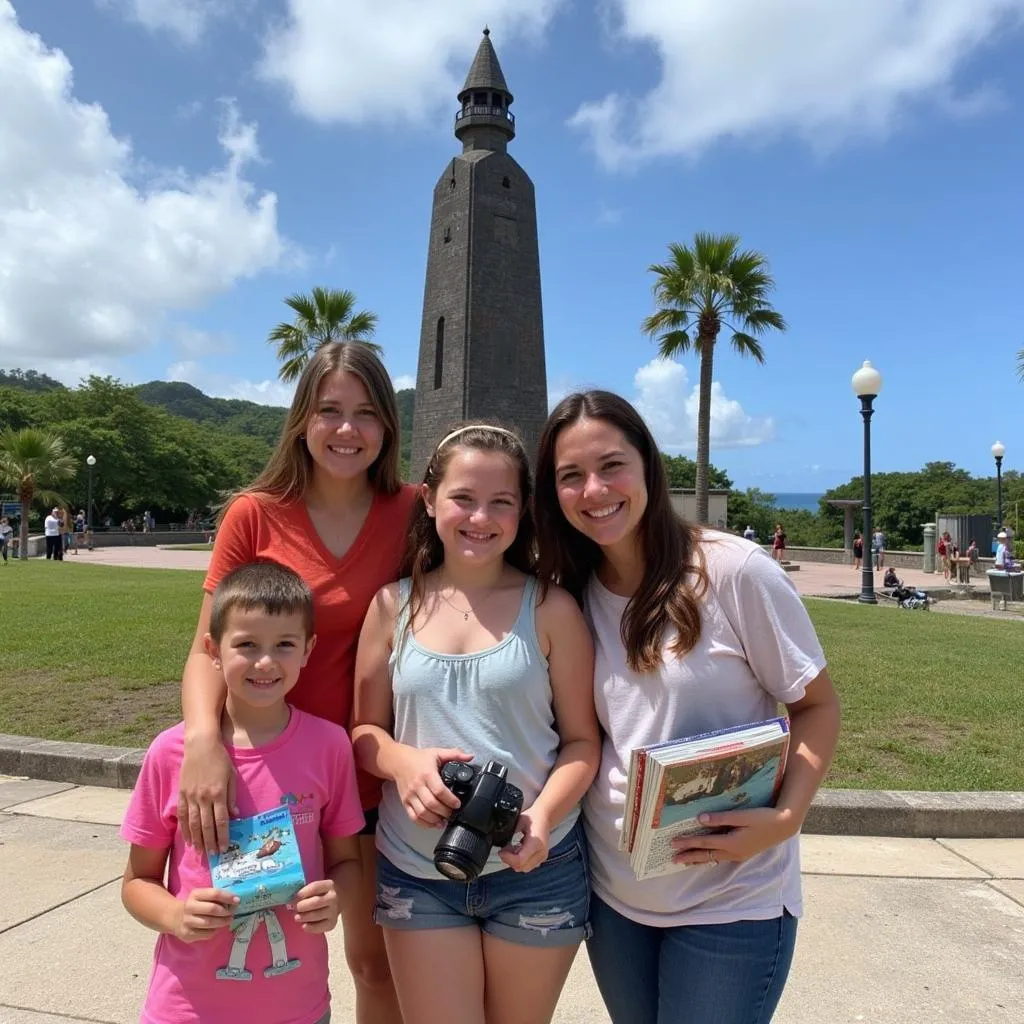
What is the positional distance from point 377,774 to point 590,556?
0.74m

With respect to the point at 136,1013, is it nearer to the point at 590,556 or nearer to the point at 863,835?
the point at 590,556

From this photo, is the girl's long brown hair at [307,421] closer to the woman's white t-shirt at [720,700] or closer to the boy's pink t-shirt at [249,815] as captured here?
the boy's pink t-shirt at [249,815]

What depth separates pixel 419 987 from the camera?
1.71 metres

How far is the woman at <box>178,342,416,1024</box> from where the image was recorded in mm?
2053

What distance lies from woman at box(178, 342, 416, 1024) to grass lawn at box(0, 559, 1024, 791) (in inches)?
135

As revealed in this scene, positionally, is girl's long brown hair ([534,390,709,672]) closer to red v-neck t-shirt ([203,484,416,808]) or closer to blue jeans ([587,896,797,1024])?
red v-neck t-shirt ([203,484,416,808])

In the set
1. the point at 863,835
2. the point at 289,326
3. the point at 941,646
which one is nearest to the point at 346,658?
the point at 863,835

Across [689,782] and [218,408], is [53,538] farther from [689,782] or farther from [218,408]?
A: [218,408]

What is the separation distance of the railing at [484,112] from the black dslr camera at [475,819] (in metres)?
23.8

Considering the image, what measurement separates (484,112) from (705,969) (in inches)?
953

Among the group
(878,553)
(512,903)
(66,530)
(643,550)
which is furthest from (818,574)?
(66,530)

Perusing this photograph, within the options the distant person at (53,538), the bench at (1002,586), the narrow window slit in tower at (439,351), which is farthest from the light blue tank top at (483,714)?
the distant person at (53,538)

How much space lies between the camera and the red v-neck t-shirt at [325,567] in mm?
2047

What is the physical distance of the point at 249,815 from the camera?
1762 mm
